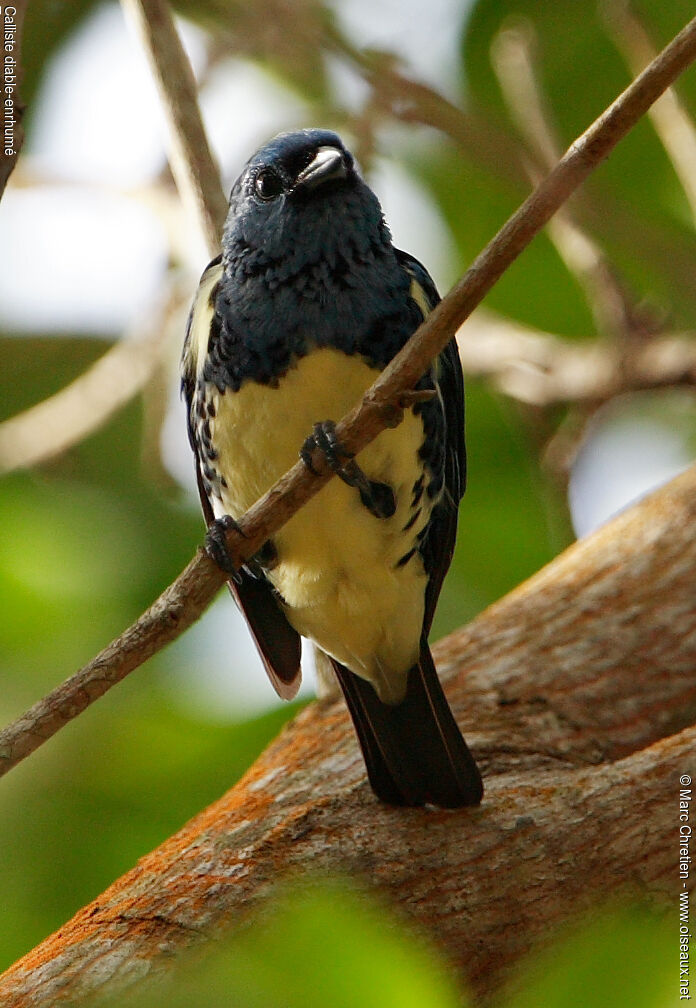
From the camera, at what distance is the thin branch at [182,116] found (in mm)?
2598

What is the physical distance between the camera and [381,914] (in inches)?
85.9

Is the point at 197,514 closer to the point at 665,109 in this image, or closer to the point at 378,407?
the point at 665,109

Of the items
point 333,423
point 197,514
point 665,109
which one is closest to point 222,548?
point 333,423

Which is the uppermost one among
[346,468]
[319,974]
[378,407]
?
[346,468]

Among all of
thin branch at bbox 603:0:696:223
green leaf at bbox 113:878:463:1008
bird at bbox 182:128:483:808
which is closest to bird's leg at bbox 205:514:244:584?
bird at bbox 182:128:483:808

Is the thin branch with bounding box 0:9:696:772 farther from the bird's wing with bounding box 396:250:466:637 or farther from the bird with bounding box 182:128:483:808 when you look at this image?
the bird's wing with bounding box 396:250:466:637

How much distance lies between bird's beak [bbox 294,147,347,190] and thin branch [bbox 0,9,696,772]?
2.64 feet

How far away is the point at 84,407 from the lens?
356 cm

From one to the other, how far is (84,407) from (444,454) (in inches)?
53.5

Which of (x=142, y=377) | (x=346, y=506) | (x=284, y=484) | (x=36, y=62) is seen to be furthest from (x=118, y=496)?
(x=284, y=484)

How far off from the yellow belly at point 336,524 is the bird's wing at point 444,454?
39 millimetres

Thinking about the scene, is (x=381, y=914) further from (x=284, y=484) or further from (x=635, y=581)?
(x=635, y=581)

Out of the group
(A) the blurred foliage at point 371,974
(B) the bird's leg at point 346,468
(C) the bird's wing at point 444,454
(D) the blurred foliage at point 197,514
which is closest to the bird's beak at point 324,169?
(C) the bird's wing at point 444,454

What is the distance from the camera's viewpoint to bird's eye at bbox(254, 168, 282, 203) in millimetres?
2689
